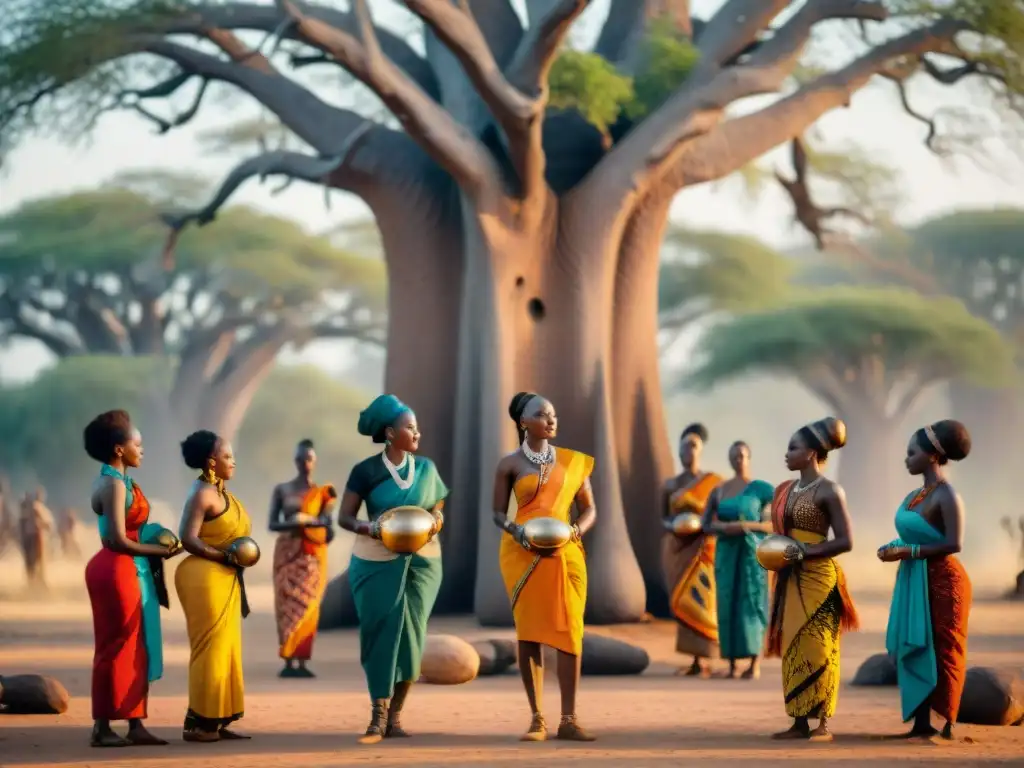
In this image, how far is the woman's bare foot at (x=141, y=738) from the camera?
953 centimetres

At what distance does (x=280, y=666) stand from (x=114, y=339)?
28.1m

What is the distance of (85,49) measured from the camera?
17922 mm

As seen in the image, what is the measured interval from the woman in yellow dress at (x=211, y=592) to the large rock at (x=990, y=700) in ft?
13.0

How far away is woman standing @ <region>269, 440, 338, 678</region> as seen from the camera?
13703 mm

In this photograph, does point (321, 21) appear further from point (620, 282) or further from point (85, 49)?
point (620, 282)

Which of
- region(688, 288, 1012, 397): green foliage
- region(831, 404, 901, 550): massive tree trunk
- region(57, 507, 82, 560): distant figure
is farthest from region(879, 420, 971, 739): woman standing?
region(831, 404, 901, 550): massive tree trunk

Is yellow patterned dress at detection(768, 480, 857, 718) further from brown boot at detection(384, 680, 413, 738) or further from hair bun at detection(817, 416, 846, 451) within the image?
brown boot at detection(384, 680, 413, 738)

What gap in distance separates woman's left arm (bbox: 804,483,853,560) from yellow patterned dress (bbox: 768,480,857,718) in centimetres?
5

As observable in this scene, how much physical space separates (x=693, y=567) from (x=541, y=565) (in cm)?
470

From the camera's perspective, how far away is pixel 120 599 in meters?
9.48

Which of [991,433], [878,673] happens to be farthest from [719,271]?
[878,673]

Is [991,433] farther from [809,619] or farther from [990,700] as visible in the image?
[809,619]

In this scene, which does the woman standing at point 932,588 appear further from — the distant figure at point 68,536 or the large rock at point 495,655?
the distant figure at point 68,536

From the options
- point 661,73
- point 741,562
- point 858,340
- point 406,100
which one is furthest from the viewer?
point 858,340
